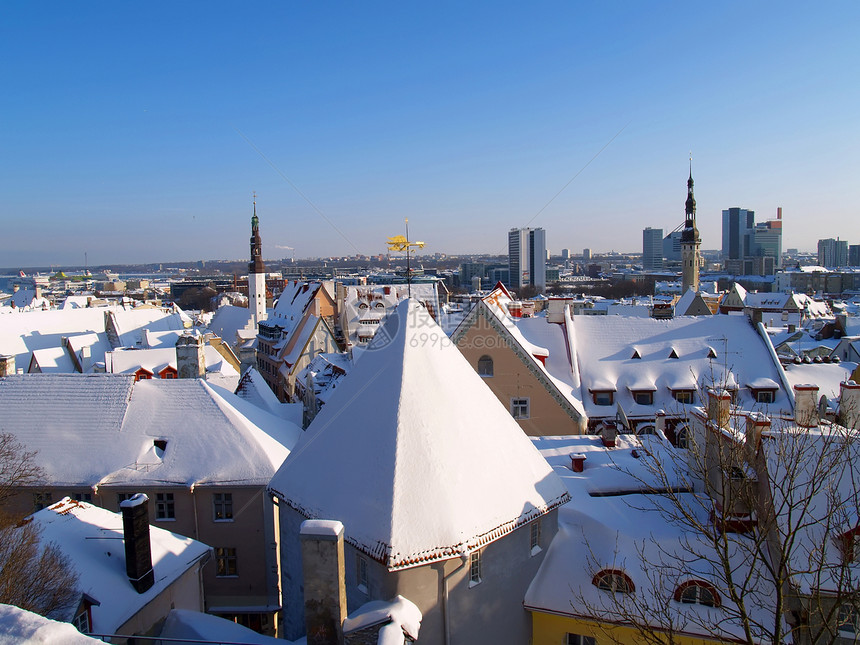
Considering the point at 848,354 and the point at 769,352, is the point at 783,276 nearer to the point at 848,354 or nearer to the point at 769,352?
the point at 848,354

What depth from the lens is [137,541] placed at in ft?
38.8

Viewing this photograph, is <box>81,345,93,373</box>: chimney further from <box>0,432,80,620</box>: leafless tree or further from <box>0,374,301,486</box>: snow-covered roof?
<box>0,432,80,620</box>: leafless tree

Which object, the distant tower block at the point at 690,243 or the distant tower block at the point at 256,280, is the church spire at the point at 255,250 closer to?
the distant tower block at the point at 256,280

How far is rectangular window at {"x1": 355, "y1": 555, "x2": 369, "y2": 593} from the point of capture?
10.9m

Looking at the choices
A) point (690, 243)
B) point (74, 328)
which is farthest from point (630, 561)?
point (690, 243)

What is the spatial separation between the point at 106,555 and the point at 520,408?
1428 cm

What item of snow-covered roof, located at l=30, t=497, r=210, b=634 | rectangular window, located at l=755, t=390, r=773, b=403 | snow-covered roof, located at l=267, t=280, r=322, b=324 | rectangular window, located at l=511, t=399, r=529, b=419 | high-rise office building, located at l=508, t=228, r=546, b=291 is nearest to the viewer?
snow-covered roof, located at l=30, t=497, r=210, b=634

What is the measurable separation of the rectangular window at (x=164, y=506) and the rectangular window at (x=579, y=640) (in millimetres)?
11691

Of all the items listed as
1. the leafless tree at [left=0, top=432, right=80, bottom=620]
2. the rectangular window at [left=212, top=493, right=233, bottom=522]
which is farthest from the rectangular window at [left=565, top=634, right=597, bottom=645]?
the rectangular window at [left=212, top=493, right=233, bottom=522]

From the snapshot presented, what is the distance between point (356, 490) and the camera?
11.0 meters

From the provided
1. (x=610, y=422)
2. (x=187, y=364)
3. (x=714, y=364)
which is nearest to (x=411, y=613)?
(x=610, y=422)

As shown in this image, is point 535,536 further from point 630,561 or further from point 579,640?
point 579,640

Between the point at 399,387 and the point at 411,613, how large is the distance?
435 centimetres

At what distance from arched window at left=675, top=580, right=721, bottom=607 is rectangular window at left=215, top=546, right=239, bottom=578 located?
40.6ft
